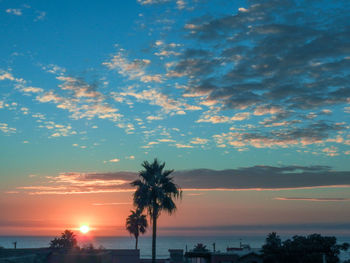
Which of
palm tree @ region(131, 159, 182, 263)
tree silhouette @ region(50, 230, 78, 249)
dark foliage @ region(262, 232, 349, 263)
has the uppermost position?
palm tree @ region(131, 159, 182, 263)

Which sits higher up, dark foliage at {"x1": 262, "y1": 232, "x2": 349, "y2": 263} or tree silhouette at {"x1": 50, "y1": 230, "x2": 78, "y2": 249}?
dark foliage at {"x1": 262, "y1": 232, "x2": 349, "y2": 263}

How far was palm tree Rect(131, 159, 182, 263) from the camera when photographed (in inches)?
1725

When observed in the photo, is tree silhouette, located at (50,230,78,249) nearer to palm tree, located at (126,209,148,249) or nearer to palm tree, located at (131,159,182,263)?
palm tree, located at (126,209,148,249)

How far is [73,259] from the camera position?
4762 cm

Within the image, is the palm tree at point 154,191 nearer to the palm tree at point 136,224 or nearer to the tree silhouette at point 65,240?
the palm tree at point 136,224

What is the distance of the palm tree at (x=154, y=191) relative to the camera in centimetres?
4381

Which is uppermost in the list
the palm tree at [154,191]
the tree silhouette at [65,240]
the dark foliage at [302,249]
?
the palm tree at [154,191]

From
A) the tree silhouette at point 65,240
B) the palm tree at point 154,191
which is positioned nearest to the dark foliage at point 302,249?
the palm tree at point 154,191

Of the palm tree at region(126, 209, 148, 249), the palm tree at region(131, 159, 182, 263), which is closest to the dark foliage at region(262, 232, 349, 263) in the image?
the palm tree at region(131, 159, 182, 263)

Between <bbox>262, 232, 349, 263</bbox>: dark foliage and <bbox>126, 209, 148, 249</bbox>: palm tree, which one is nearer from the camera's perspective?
<bbox>262, 232, 349, 263</bbox>: dark foliage

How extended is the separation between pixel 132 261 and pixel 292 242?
91.6 ft

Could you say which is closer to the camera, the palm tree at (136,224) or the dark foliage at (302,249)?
the dark foliage at (302,249)

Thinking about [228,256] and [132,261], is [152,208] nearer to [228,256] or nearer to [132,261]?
[228,256]

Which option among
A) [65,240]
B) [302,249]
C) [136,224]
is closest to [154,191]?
[302,249]
